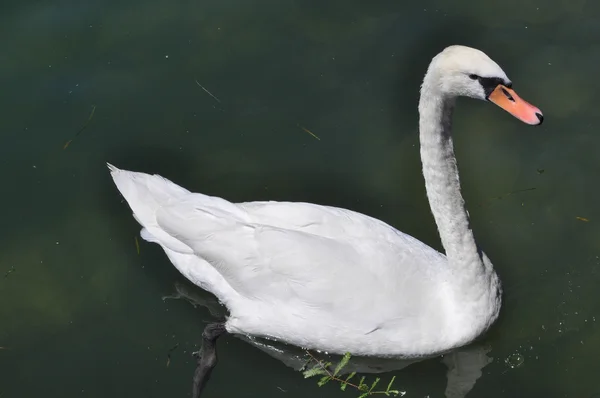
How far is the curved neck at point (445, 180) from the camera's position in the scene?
18.4ft

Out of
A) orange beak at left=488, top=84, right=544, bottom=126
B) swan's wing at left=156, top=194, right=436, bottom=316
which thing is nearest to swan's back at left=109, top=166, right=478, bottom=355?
swan's wing at left=156, top=194, right=436, bottom=316

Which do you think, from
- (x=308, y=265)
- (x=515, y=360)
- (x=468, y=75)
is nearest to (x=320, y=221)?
(x=308, y=265)

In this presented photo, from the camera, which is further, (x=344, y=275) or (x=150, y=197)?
(x=150, y=197)

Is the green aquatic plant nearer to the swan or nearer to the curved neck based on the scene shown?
the swan

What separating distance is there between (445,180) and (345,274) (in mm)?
910

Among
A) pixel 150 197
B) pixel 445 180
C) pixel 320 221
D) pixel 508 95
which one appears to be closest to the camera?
pixel 508 95

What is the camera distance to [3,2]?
8617 mm

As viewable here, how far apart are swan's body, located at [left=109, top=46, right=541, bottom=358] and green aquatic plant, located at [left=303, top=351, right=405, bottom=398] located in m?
0.16

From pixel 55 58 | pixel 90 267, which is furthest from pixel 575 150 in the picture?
pixel 55 58

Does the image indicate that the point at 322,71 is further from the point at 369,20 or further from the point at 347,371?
the point at 347,371

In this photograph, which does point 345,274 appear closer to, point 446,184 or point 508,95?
point 446,184

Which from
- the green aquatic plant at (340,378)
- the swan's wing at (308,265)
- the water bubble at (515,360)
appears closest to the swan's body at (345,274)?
the swan's wing at (308,265)

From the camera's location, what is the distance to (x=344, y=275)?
20.0 feet

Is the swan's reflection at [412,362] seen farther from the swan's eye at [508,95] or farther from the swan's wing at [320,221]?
the swan's eye at [508,95]
